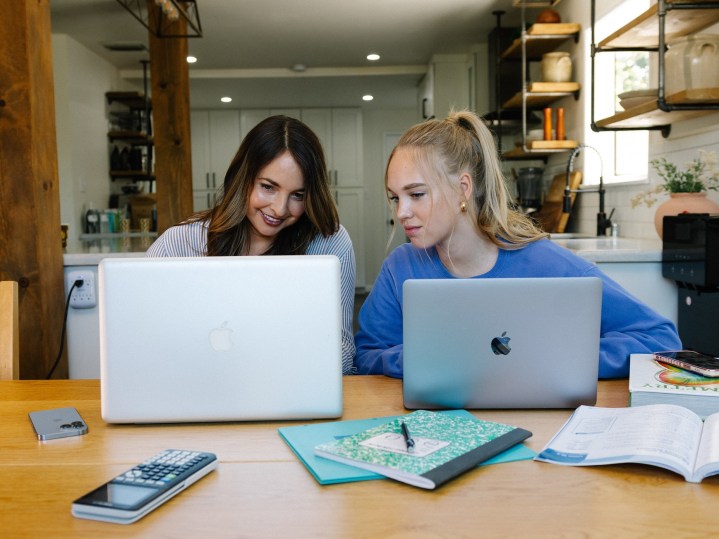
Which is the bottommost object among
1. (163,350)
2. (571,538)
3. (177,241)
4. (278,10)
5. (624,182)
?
(571,538)

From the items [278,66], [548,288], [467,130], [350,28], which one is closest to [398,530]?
[548,288]

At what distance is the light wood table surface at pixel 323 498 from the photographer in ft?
2.54

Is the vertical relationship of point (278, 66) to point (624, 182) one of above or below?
above

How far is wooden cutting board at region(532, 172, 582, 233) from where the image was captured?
4.26 m

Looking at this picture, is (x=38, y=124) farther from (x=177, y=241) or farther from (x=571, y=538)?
(x=571, y=538)

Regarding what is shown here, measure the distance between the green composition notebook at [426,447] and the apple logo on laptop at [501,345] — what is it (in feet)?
0.37

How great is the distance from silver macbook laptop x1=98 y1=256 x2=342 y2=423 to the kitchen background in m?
2.28

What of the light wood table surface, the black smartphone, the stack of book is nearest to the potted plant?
the black smartphone

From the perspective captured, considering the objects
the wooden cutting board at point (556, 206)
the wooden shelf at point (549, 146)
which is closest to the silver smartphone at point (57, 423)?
the wooden cutting board at point (556, 206)

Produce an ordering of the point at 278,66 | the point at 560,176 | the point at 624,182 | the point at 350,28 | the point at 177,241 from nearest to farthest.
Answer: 1. the point at 177,241
2. the point at 624,182
3. the point at 560,176
4. the point at 350,28
5. the point at 278,66

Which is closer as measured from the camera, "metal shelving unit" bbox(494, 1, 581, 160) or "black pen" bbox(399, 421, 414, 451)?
"black pen" bbox(399, 421, 414, 451)

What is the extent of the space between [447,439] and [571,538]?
27 centimetres

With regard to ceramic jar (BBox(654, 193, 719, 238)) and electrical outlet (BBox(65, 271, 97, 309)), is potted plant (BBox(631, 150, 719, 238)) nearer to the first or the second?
ceramic jar (BBox(654, 193, 719, 238))

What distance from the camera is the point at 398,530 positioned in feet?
2.53
